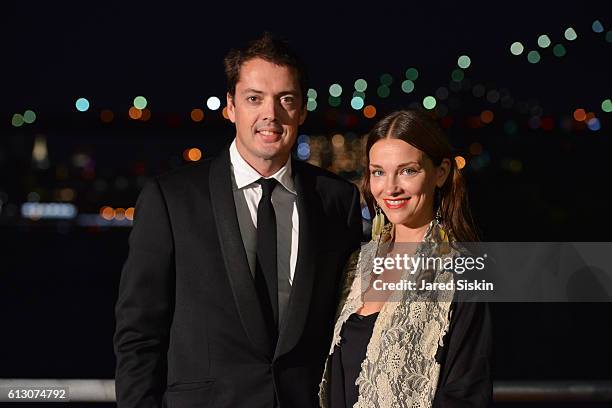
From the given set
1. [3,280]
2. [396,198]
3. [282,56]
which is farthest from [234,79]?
[3,280]

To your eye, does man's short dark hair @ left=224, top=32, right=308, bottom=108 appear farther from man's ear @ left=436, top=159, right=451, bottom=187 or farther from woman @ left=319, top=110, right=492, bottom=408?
man's ear @ left=436, top=159, right=451, bottom=187

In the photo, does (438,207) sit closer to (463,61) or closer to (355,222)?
(355,222)

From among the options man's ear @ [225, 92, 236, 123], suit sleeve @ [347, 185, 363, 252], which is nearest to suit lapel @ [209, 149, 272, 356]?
man's ear @ [225, 92, 236, 123]

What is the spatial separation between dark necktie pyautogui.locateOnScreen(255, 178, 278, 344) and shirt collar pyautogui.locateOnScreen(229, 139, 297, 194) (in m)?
0.06

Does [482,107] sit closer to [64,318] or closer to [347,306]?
[64,318]

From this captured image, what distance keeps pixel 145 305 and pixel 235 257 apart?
307 millimetres

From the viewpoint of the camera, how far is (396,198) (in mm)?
2834

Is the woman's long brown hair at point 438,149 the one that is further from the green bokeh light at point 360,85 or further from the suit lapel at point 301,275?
the green bokeh light at point 360,85

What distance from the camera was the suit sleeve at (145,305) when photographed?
282 centimetres

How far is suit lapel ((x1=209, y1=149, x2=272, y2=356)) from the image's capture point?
9.04 ft

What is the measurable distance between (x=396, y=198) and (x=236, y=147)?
0.53m

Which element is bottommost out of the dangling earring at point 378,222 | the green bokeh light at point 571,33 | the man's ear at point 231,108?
the dangling earring at point 378,222

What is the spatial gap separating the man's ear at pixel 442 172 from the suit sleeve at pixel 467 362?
41 centimetres

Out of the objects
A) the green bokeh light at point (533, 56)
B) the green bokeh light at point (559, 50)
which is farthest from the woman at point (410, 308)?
the green bokeh light at point (533, 56)
